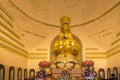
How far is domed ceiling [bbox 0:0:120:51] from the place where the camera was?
8773mm

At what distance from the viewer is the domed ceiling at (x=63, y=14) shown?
28.8 ft

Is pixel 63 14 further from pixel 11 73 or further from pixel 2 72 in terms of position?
pixel 2 72

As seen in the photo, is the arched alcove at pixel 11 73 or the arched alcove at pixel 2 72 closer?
the arched alcove at pixel 2 72

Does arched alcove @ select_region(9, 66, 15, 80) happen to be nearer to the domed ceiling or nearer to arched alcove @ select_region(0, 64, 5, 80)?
arched alcove @ select_region(0, 64, 5, 80)

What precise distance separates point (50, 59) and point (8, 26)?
4198mm

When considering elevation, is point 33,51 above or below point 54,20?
below

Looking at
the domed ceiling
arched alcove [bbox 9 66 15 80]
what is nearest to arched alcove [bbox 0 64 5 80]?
arched alcove [bbox 9 66 15 80]

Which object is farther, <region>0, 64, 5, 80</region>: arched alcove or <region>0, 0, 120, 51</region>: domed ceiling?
<region>0, 0, 120, 51</region>: domed ceiling

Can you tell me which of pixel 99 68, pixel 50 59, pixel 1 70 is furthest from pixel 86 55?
pixel 1 70

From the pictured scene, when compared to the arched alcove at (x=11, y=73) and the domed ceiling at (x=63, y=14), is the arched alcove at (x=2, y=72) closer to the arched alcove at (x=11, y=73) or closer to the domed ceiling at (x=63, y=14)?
the arched alcove at (x=11, y=73)

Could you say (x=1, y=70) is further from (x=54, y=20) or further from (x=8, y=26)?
(x=54, y=20)

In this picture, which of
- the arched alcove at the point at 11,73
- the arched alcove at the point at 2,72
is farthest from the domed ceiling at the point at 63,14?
the arched alcove at the point at 2,72

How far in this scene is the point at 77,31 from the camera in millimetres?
11328

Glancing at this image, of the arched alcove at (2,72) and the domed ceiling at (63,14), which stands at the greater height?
the domed ceiling at (63,14)
